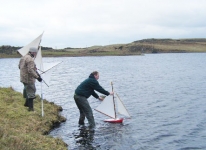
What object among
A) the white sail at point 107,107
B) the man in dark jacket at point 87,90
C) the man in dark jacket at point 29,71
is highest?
the man in dark jacket at point 29,71

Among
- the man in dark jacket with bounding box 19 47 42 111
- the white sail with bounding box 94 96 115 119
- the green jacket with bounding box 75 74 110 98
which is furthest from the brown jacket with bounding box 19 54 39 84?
the white sail with bounding box 94 96 115 119

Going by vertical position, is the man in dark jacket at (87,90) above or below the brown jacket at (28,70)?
below

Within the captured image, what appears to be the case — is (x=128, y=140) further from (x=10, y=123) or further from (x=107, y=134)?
(x=10, y=123)

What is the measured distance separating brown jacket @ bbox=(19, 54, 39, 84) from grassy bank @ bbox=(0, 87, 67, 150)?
179 centimetres

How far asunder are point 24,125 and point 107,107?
5.91m

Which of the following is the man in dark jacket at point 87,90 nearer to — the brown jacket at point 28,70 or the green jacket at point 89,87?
the green jacket at point 89,87

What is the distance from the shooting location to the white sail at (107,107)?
18.1m

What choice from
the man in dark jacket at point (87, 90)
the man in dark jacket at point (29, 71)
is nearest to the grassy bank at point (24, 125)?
the man in dark jacket at point (29, 71)

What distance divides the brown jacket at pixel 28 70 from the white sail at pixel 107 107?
4755mm

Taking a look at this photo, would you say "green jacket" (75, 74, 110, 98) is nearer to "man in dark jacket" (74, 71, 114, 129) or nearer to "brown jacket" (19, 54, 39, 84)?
"man in dark jacket" (74, 71, 114, 129)

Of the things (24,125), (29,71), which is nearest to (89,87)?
(29,71)

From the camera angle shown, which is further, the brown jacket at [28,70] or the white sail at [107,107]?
the white sail at [107,107]

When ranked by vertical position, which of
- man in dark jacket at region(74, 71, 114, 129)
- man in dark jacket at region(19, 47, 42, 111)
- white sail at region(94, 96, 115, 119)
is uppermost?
man in dark jacket at region(19, 47, 42, 111)

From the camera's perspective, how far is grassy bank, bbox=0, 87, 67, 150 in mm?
10148
